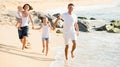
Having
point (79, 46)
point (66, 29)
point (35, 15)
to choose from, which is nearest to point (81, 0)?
point (35, 15)

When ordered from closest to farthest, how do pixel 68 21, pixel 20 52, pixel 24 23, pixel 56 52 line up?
pixel 68 21 → pixel 20 52 → pixel 24 23 → pixel 56 52

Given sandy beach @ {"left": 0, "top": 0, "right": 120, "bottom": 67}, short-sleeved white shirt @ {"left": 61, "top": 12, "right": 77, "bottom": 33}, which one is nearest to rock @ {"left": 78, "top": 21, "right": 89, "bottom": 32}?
sandy beach @ {"left": 0, "top": 0, "right": 120, "bottom": 67}

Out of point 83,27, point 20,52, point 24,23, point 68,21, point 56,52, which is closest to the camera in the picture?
point 68,21

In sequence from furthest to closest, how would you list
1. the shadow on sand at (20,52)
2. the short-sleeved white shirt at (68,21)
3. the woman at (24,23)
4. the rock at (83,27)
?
the rock at (83,27), the woman at (24,23), the shadow on sand at (20,52), the short-sleeved white shirt at (68,21)

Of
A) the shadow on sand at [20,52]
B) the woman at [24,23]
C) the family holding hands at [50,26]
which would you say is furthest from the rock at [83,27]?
the woman at [24,23]

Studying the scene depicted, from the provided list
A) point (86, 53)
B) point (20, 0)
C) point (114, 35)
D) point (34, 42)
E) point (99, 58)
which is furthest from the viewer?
point (20, 0)

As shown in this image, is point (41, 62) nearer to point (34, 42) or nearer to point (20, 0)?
point (34, 42)

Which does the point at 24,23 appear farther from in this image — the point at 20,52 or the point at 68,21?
the point at 68,21

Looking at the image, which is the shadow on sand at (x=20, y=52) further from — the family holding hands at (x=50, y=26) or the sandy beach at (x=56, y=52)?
the family holding hands at (x=50, y=26)

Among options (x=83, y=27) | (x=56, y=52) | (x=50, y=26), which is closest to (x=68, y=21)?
(x=50, y=26)

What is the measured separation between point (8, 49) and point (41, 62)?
1.81 meters

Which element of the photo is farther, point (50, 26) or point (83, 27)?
point (83, 27)

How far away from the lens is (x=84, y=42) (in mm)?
15148

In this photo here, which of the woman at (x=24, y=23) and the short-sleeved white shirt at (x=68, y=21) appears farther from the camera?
the woman at (x=24, y=23)
